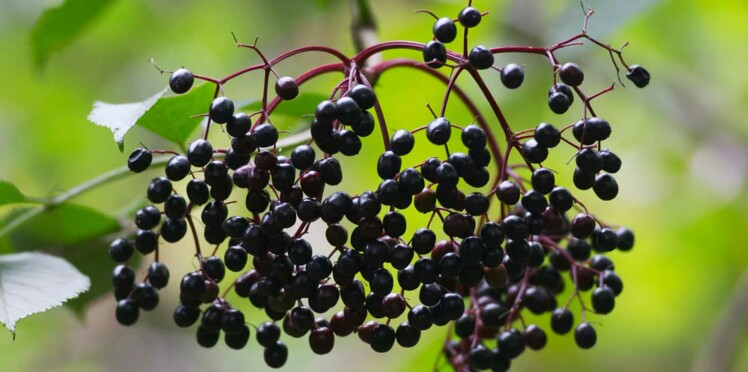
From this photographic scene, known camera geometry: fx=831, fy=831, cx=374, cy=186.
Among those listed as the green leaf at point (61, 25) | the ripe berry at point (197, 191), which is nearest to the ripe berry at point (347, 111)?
the ripe berry at point (197, 191)

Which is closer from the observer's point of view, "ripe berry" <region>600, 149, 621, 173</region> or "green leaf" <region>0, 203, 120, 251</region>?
"ripe berry" <region>600, 149, 621, 173</region>

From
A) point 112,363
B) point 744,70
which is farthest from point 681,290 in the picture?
point 112,363

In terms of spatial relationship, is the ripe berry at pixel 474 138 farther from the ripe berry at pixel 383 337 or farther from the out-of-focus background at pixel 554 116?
the out-of-focus background at pixel 554 116

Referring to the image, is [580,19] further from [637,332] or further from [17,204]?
[637,332]

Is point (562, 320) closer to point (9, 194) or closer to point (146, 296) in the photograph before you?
point (146, 296)

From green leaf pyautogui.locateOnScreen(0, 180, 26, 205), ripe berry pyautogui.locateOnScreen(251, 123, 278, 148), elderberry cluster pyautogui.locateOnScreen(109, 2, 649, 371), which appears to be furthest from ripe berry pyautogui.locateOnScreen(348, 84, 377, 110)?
green leaf pyautogui.locateOnScreen(0, 180, 26, 205)

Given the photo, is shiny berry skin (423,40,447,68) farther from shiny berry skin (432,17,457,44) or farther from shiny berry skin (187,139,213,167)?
shiny berry skin (187,139,213,167)

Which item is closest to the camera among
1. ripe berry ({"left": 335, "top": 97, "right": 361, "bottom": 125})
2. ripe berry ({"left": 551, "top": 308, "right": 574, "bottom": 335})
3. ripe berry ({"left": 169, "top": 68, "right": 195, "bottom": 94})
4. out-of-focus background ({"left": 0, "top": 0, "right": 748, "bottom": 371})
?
ripe berry ({"left": 335, "top": 97, "right": 361, "bottom": 125})
